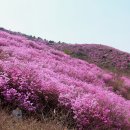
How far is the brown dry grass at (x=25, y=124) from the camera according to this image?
711 centimetres

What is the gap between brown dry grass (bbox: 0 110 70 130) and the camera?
711 centimetres

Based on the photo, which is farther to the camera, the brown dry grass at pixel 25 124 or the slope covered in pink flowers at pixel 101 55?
the slope covered in pink flowers at pixel 101 55

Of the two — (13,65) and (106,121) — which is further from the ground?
(13,65)

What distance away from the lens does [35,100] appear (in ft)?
29.4

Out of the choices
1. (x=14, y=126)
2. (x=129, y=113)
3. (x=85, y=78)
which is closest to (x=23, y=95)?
(x=14, y=126)

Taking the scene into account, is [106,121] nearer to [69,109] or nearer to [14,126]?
[69,109]

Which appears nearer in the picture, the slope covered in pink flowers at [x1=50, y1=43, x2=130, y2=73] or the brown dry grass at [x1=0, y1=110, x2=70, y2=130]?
the brown dry grass at [x1=0, y1=110, x2=70, y2=130]

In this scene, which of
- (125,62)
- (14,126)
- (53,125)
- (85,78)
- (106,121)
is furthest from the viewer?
(125,62)

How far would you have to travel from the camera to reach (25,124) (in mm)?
7426

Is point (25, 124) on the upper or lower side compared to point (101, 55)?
upper

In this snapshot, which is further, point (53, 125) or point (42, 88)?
point (42, 88)

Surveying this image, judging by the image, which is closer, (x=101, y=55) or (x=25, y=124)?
(x=25, y=124)

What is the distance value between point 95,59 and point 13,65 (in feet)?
90.8

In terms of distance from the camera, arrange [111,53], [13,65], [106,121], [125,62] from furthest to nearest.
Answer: [111,53], [125,62], [13,65], [106,121]
